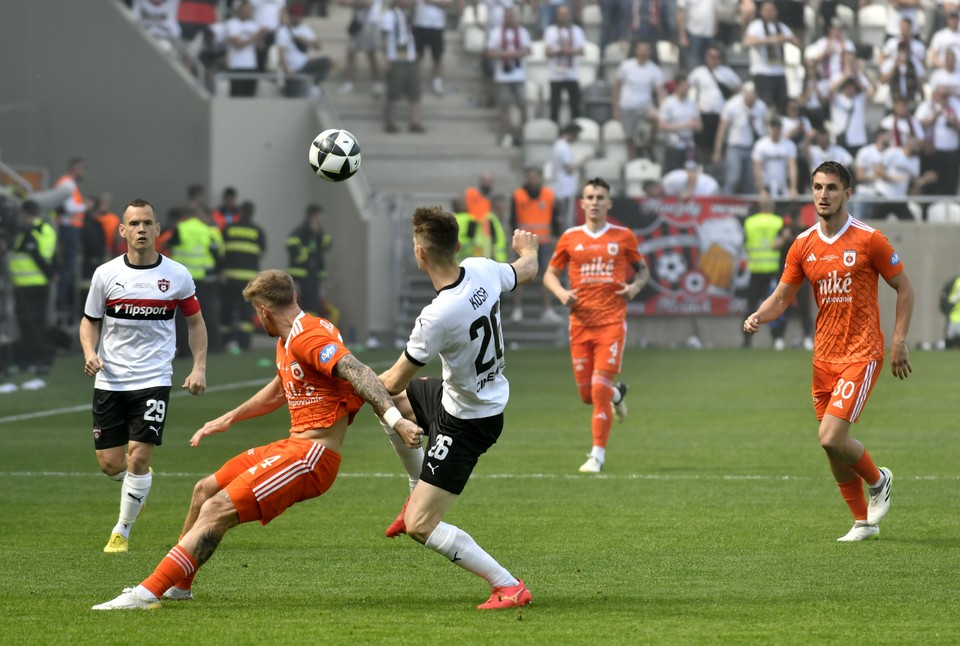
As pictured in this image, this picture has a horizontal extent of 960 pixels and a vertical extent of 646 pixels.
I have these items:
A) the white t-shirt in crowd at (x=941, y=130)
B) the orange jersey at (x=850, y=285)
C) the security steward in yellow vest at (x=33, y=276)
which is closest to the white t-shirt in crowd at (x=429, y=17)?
the white t-shirt in crowd at (x=941, y=130)

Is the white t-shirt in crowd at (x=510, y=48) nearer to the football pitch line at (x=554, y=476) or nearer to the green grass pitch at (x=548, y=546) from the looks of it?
the green grass pitch at (x=548, y=546)

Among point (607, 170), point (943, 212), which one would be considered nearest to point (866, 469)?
point (943, 212)

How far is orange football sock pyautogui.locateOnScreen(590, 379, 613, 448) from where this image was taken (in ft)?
44.1

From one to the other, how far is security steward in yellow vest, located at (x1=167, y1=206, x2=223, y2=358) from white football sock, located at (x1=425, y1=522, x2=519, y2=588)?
18.8m

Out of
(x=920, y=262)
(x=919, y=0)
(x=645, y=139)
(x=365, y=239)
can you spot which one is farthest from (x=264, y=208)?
(x=919, y=0)

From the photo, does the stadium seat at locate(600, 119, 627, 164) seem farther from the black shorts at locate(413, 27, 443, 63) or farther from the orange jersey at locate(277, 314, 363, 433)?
the orange jersey at locate(277, 314, 363, 433)

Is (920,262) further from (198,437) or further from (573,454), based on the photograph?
(198,437)

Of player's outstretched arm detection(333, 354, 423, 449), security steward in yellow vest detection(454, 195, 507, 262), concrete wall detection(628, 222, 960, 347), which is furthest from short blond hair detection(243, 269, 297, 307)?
concrete wall detection(628, 222, 960, 347)

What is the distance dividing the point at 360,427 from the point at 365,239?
42.6 ft

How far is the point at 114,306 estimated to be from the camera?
32.8ft

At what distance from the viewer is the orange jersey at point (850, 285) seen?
9570mm

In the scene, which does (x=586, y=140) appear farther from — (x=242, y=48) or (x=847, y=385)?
(x=847, y=385)

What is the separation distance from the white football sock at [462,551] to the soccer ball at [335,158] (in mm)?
4118

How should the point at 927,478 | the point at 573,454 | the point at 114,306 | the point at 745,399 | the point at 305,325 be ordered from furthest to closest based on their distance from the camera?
the point at 745,399 → the point at 573,454 → the point at 927,478 → the point at 114,306 → the point at 305,325
